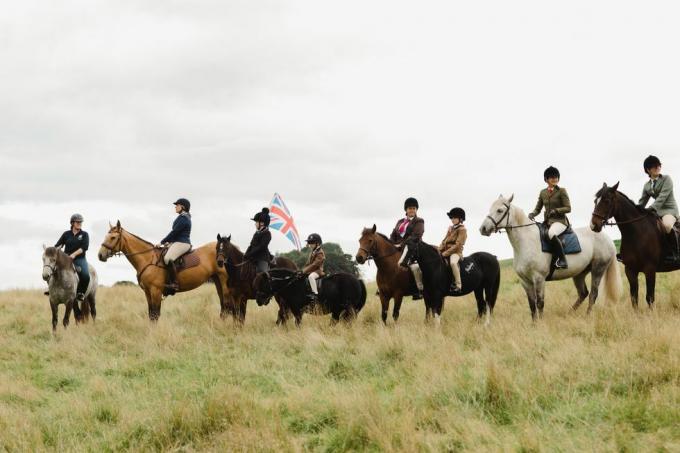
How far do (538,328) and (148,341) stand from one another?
7979mm

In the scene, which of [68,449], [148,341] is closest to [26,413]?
[68,449]

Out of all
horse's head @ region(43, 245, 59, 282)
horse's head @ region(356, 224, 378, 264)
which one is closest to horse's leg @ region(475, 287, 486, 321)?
horse's head @ region(356, 224, 378, 264)

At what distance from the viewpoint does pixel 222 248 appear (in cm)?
1419

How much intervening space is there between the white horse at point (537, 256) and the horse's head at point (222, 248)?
233 inches

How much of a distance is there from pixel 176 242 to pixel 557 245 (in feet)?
30.4

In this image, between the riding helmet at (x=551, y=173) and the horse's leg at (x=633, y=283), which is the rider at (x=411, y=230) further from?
the horse's leg at (x=633, y=283)

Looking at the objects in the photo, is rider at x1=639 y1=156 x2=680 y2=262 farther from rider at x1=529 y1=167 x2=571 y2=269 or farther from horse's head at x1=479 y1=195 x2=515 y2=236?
horse's head at x1=479 y1=195 x2=515 y2=236

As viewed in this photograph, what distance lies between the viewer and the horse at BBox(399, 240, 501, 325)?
1294cm

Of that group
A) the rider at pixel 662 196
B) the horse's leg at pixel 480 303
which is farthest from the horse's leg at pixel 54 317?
the rider at pixel 662 196

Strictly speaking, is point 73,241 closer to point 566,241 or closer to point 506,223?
point 506,223

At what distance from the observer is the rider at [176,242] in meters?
15.3

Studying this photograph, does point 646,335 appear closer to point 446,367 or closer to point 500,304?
point 446,367

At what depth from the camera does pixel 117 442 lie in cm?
681

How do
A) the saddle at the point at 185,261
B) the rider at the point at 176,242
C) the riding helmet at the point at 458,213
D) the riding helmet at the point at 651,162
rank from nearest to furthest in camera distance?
1. the riding helmet at the point at 651,162
2. the riding helmet at the point at 458,213
3. the rider at the point at 176,242
4. the saddle at the point at 185,261
